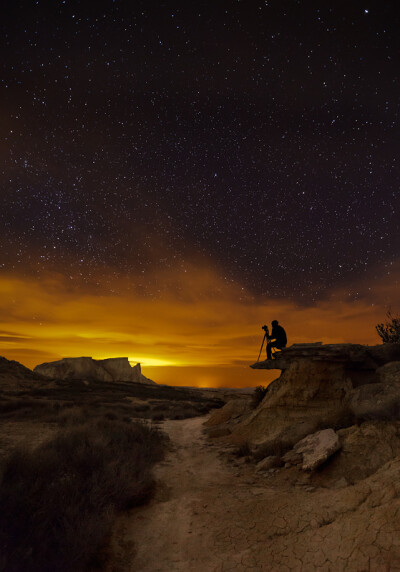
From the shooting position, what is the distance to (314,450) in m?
8.69

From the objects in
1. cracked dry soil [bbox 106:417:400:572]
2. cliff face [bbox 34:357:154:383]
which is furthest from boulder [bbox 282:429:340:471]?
cliff face [bbox 34:357:154:383]

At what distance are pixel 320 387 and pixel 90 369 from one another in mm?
65238

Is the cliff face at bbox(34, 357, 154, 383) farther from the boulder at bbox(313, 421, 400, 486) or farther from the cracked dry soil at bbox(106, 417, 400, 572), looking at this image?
the boulder at bbox(313, 421, 400, 486)

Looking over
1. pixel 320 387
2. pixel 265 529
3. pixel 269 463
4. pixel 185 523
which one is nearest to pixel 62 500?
pixel 185 523

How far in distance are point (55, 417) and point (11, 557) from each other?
14.8m

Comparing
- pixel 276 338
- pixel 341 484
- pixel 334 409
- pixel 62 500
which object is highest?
pixel 276 338

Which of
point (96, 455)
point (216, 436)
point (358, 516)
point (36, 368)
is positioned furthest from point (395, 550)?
point (36, 368)

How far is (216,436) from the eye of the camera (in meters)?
14.6

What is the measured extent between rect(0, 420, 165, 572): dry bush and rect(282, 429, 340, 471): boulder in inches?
175

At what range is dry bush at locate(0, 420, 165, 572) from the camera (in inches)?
170

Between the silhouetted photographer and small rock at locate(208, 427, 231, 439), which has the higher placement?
the silhouetted photographer

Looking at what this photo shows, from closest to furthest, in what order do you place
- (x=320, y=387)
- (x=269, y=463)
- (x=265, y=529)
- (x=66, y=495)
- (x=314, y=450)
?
(x=265, y=529) → (x=66, y=495) → (x=314, y=450) → (x=269, y=463) → (x=320, y=387)

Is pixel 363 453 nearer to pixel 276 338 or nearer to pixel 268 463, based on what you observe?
pixel 268 463

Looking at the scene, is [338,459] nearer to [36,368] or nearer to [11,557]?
[11,557]
